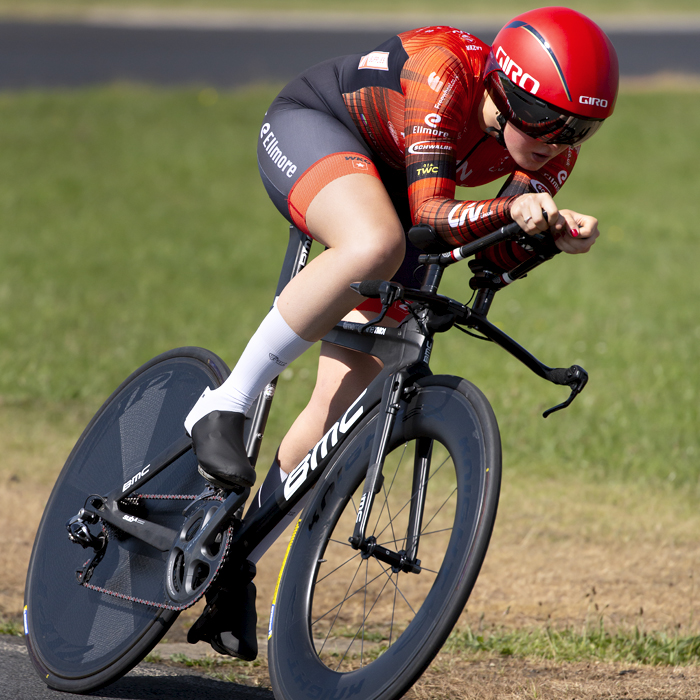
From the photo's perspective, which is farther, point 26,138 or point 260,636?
point 26,138

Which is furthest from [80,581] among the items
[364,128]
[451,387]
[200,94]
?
[200,94]

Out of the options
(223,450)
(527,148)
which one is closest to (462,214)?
(527,148)

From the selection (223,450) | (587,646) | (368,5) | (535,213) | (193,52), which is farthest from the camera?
(368,5)

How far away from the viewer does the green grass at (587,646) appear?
325 cm

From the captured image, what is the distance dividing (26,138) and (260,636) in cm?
1372

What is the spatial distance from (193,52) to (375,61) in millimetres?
20610

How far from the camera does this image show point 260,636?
3.57m

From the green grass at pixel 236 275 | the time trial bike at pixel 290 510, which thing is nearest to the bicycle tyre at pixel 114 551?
the time trial bike at pixel 290 510

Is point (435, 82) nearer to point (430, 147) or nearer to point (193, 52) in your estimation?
point (430, 147)

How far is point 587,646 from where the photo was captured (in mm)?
3324

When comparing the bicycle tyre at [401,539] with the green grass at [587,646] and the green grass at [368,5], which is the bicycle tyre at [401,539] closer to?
the green grass at [587,646]

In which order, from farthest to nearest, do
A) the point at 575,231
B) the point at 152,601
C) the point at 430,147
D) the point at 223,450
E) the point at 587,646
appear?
the point at 587,646
the point at 152,601
the point at 223,450
the point at 430,147
the point at 575,231

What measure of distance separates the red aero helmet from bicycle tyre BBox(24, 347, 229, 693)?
1.30 metres

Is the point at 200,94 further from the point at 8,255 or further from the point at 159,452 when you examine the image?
the point at 159,452
